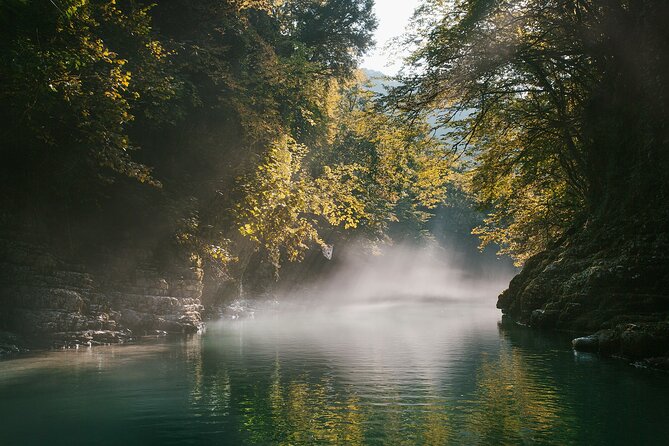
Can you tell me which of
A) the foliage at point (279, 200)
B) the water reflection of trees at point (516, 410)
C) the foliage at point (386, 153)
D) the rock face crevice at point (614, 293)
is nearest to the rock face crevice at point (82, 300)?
the foliage at point (279, 200)

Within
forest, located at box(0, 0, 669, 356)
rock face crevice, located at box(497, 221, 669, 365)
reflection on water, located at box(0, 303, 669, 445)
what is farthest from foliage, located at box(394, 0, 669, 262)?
reflection on water, located at box(0, 303, 669, 445)

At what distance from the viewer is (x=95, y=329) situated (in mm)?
16125

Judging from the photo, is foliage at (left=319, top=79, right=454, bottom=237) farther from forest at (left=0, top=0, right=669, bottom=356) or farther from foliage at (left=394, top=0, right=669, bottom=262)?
foliage at (left=394, top=0, right=669, bottom=262)

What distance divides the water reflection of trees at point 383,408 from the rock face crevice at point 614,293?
8.04ft

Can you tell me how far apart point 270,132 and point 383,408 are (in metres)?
13.5

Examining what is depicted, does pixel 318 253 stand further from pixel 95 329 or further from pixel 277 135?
pixel 95 329

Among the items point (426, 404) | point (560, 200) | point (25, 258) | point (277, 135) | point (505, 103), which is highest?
point (505, 103)

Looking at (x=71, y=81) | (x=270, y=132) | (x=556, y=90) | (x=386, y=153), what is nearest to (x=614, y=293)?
(x=556, y=90)

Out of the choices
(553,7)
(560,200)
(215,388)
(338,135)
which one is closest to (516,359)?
(215,388)

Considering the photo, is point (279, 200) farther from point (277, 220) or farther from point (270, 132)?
point (270, 132)

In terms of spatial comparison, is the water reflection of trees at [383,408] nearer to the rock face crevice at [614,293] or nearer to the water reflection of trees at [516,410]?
the water reflection of trees at [516,410]

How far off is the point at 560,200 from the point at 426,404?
20334 millimetres

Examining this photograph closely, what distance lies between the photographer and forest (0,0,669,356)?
12734 mm

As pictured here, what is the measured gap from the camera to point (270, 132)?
64.7 feet
